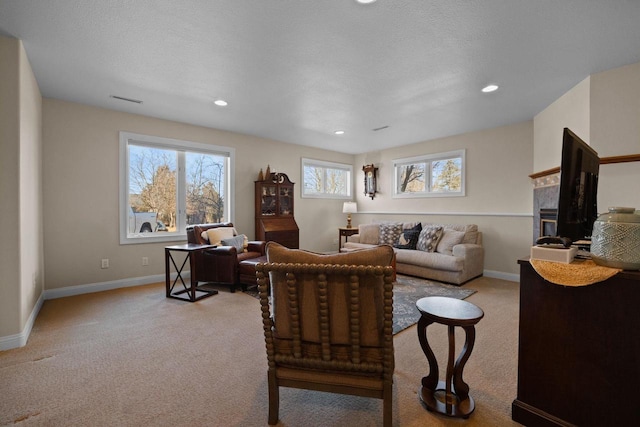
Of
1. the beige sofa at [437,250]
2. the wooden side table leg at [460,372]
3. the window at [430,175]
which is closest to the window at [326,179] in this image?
the window at [430,175]

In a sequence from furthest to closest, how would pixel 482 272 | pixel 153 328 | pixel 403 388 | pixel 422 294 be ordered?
pixel 482 272, pixel 422 294, pixel 153 328, pixel 403 388

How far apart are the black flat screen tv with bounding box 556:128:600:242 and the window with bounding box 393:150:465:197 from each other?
3.66 m

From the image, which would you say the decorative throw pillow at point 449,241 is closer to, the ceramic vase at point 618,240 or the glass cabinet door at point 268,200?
the glass cabinet door at point 268,200

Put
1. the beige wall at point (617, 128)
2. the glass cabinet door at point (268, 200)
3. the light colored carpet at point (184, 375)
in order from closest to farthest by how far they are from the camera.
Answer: the light colored carpet at point (184, 375) → the beige wall at point (617, 128) → the glass cabinet door at point (268, 200)

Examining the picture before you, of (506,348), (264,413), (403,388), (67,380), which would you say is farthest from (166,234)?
(506,348)

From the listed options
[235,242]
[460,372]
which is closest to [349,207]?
[235,242]

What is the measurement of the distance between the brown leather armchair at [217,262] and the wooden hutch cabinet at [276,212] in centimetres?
92

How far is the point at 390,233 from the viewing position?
542 centimetres

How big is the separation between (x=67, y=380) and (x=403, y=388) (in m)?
2.17

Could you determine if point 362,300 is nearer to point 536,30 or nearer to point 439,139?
point 536,30

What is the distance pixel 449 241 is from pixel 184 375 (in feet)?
13.4

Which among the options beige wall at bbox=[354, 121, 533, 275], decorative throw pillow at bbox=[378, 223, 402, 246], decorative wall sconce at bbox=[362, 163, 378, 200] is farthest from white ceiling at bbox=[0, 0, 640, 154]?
decorative wall sconce at bbox=[362, 163, 378, 200]

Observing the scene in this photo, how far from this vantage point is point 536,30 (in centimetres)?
212

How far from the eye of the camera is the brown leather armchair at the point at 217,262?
3.86 m
